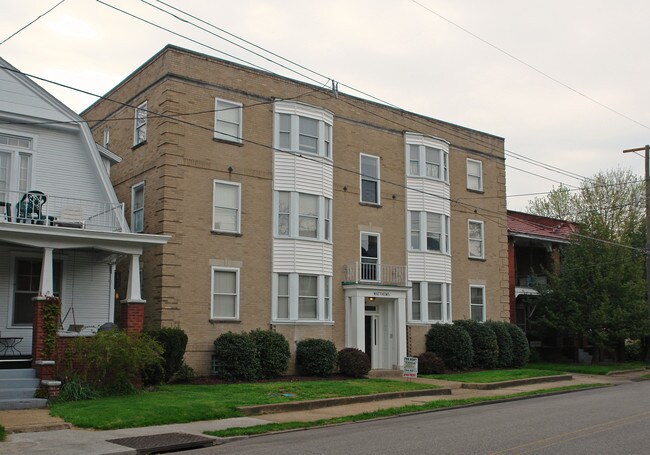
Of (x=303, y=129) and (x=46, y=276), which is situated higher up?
(x=303, y=129)

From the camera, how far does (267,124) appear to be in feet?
86.0

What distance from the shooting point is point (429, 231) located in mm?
31250

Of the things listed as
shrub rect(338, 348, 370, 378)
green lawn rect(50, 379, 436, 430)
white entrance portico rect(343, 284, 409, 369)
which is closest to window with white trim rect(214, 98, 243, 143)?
white entrance portico rect(343, 284, 409, 369)

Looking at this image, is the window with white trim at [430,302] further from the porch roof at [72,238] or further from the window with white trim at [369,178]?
the porch roof at [72,238]

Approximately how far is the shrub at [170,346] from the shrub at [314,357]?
17.3 ft

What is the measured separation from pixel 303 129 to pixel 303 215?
328cm

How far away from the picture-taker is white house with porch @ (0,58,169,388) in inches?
776

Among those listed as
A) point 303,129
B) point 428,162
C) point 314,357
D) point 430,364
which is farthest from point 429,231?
point 314,357

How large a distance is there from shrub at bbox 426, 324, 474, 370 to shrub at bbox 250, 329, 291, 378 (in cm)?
787

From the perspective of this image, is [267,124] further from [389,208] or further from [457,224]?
[457,224]

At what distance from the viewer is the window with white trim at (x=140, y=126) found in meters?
25.6

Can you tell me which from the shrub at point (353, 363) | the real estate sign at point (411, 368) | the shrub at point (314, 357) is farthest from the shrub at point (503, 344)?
the shrub at point (314, 357)

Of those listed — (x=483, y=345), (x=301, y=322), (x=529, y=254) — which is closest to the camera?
(x=301, y=322)

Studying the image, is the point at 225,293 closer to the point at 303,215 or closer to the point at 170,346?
the point at 170,346
